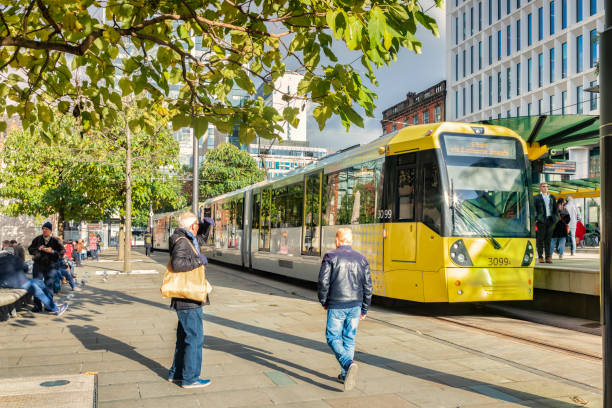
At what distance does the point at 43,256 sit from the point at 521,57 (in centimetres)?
4209

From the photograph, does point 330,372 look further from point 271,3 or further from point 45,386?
point 271,3

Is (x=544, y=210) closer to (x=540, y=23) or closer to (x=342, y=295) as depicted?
(x=342, y=295)

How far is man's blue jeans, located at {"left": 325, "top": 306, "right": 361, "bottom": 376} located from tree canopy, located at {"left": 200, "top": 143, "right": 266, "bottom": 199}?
46.5 metres

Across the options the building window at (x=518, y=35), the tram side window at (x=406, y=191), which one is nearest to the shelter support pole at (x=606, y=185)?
the tram side window at (x=406, y=191)

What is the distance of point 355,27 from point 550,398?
3.65 metres

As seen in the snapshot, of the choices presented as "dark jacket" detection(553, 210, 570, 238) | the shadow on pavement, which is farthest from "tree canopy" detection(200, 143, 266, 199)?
the shadow on pavement

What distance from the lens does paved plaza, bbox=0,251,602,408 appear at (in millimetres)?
5301

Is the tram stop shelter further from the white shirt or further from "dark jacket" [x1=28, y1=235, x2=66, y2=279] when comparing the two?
"dark jacket" [x1=28, y1=235, x2=66, y2=279]

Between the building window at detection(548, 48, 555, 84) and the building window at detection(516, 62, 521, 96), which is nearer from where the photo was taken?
the building window at detection(548, 48, 555, 84)

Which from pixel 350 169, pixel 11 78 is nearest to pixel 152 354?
pixel 11 78

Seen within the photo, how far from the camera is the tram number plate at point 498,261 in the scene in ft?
33.6

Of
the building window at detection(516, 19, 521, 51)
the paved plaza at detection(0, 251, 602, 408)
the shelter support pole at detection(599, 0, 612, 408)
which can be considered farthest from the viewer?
the building window at detection(516, 19, 521, 51)

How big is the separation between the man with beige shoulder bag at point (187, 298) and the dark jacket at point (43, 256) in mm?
6809

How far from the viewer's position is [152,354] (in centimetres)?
709
